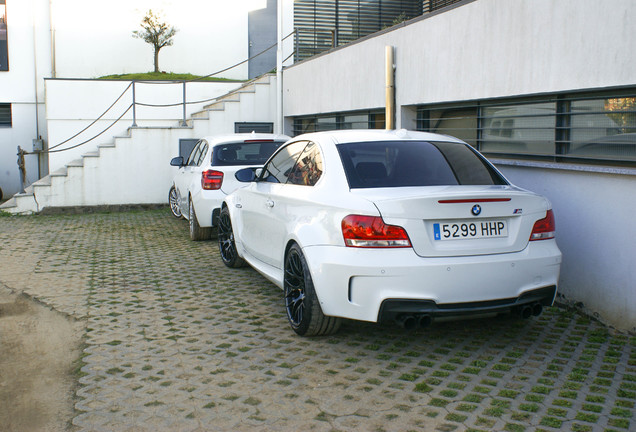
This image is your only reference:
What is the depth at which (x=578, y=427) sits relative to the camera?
3.83 metres

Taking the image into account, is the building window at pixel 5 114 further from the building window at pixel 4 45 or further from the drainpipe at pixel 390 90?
the drainpipe at pixel 390 90

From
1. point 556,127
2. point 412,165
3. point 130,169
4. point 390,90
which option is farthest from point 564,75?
point 130,169

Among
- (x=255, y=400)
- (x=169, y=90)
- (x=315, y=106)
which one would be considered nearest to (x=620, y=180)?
(x=255, y=400)

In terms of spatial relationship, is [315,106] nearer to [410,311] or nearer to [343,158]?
[343,158]

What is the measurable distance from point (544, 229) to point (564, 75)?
79.6 inches

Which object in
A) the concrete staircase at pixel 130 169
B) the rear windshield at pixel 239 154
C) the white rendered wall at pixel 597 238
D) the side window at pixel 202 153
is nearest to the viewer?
the white rendered wall at pixel 597 238

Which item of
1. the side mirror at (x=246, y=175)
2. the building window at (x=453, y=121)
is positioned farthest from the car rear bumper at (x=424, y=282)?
the building window at (x=453, y=121)

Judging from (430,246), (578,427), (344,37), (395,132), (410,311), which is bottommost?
(578,427)

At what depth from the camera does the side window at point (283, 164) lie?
633 cm

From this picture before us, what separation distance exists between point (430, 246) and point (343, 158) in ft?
3.80

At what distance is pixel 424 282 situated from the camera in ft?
15.1

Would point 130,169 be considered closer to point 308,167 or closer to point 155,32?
point 155,32

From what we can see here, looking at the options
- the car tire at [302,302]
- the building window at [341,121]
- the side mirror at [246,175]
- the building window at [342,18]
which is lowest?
the car tire at [302,302]

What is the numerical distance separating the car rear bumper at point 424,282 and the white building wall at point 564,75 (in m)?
1.22
